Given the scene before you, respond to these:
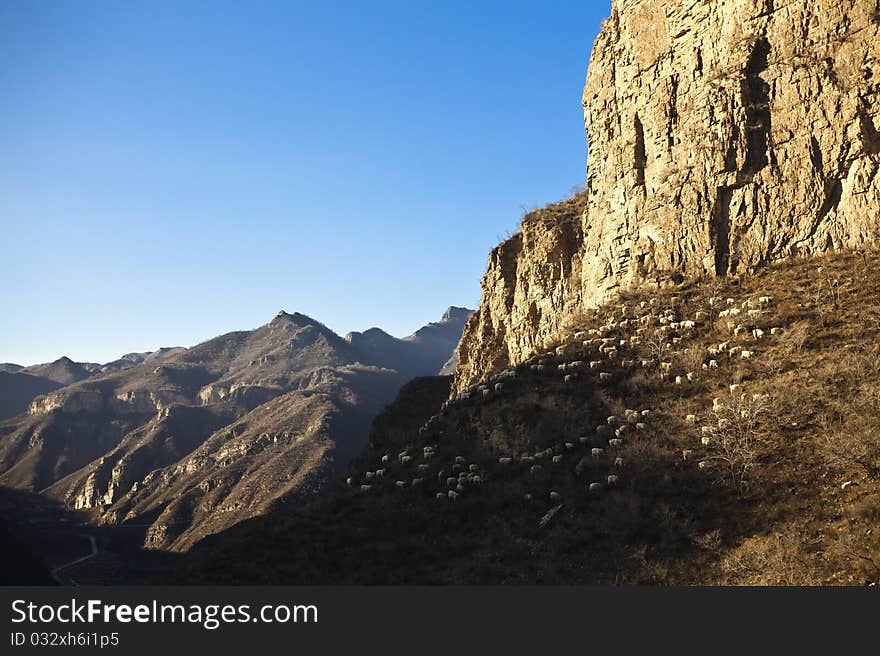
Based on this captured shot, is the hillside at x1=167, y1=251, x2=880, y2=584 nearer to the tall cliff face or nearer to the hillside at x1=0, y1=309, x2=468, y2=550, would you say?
the tall cliff face

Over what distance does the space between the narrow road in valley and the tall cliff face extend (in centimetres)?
5712

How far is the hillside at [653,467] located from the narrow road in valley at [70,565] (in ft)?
168

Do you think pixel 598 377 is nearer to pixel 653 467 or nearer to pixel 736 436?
pixel 653 467

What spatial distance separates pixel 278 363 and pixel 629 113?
133049 mm

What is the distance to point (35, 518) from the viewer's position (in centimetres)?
8500

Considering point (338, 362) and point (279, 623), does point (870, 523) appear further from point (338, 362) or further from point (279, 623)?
point (338, 362)

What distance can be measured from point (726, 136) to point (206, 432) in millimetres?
108398

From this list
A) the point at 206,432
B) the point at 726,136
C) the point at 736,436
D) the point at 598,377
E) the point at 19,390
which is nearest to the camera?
the point at 736,436

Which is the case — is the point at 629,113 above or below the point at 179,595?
above

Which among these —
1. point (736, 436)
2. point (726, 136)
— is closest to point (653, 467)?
point (736, 436)

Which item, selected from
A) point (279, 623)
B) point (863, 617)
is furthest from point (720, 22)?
point (279, 623)

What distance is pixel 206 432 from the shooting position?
4446 inches

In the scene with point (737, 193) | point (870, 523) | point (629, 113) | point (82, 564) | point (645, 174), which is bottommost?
point (82, 564)

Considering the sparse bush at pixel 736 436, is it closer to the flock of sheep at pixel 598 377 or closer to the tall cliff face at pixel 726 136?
the flock of sheep at pixel 598 377
